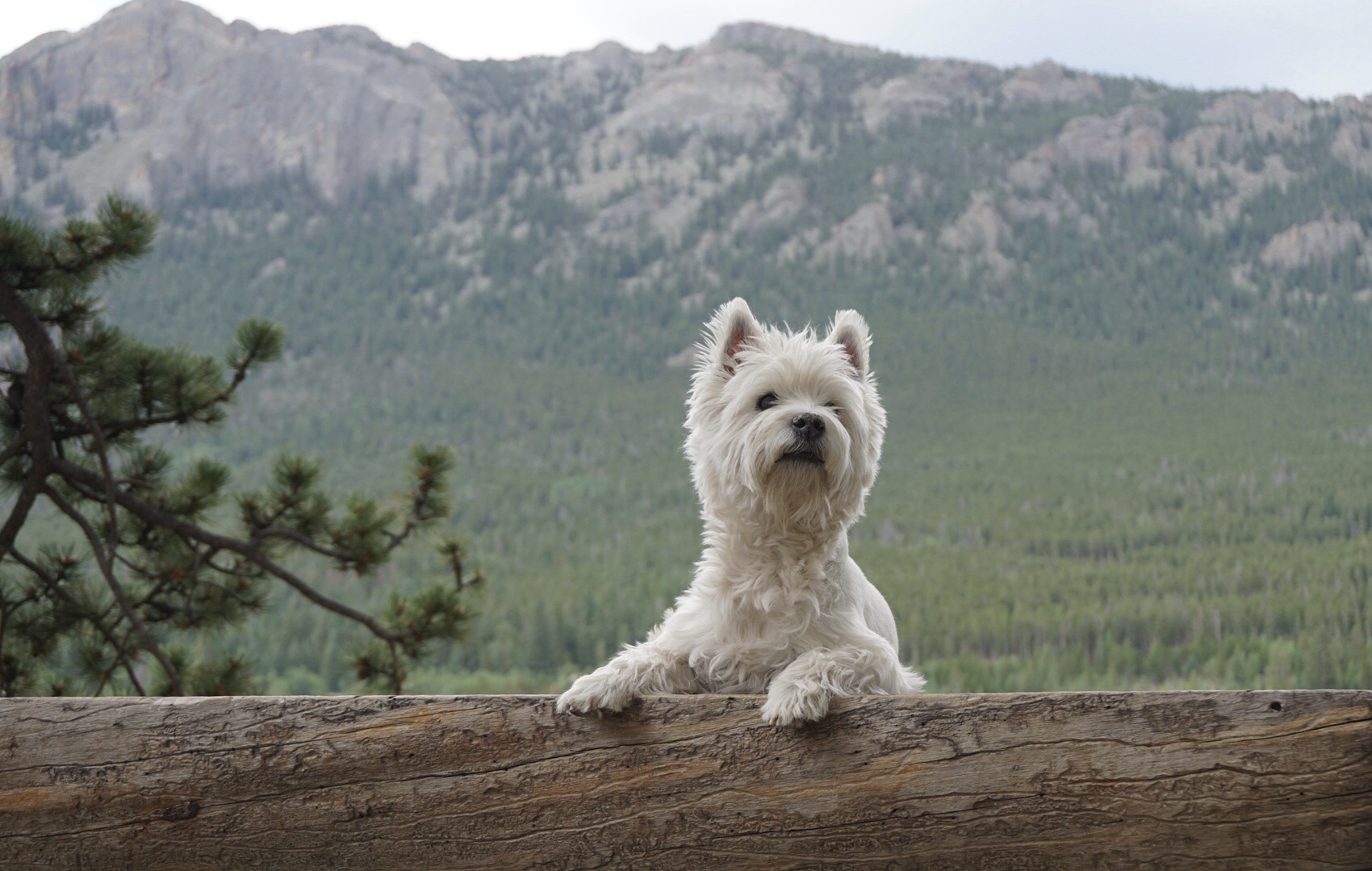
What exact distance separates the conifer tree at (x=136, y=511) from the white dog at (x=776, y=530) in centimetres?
368

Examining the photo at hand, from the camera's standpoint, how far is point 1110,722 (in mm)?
2494

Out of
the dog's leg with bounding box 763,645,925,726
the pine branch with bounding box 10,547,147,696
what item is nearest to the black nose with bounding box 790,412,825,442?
the dog's leg with bounding box 763,645,925,726

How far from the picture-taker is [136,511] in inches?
265

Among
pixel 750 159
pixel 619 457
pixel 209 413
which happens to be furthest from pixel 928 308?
pixel 209 413

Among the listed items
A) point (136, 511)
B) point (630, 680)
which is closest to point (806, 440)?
point (630, 680)

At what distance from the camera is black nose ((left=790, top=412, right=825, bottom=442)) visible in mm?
3617

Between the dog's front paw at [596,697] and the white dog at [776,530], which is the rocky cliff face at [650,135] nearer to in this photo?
the white dog at [776,530]

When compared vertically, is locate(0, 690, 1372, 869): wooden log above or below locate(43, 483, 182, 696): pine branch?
above

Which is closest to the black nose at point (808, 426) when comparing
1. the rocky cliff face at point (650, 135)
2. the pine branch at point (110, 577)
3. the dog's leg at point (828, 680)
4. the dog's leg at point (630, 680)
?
the dog's leg at point (828, 680)

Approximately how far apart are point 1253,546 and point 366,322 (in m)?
76.2

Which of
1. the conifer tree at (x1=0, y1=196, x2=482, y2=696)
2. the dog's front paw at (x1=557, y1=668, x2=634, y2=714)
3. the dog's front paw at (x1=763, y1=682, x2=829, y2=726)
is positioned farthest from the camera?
the conifer tree at (x1=0, y1=196, x2=482, y2=696)

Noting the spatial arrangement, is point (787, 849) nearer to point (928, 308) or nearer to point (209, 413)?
point (209, 413)

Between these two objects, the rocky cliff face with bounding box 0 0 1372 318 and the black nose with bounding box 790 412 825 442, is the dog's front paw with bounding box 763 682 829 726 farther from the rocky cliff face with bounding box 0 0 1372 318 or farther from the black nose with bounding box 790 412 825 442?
the rocky cliff face with bounding box 0 0 1372 318

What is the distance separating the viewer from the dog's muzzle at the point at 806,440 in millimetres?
3617
